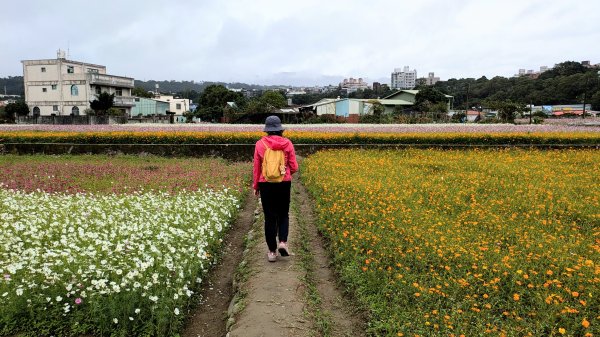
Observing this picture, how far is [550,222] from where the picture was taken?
722 cm

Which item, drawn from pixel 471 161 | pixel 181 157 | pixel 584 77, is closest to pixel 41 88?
pixel 181 157

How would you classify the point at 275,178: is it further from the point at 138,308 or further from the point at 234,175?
the point at 234,175

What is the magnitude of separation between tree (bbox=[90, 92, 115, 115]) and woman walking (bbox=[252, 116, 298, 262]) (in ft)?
140

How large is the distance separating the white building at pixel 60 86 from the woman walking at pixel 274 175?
4987cm

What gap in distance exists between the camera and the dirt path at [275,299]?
4.36m

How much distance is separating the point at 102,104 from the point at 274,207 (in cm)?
4331

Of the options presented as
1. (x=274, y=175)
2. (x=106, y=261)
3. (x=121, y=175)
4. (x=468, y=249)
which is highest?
(x=274, y=175)

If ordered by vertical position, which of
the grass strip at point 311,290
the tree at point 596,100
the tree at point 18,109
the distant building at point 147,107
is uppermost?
the tree at point 596,100

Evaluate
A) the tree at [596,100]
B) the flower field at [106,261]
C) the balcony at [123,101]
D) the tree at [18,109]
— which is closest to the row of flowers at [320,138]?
the flower field at [106,261]

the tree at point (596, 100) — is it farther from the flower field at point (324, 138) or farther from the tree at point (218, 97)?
the flower field at point (324, 138)

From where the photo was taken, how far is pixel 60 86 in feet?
164

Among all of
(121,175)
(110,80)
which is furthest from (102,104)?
(121,175)

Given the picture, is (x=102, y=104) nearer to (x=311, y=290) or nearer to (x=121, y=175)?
(x=121, y=175)

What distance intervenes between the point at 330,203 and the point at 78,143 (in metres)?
15.2
